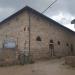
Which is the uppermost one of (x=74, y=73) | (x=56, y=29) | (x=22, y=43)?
(x=56, y=29)

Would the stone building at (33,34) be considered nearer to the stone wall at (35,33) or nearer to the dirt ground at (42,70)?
the stone wall at (35,33)

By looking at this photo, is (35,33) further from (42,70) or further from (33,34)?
(42,70)

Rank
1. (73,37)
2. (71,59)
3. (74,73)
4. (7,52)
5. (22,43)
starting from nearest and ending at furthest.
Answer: (74,73), (71,59), (7,52), (22,43), (73,37)

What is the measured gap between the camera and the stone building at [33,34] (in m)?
27.5

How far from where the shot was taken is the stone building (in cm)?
2755

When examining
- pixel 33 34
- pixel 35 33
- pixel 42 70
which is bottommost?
pixel 42 70

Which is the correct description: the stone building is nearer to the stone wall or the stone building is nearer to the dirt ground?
the stone wall

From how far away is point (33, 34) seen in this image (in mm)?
27844

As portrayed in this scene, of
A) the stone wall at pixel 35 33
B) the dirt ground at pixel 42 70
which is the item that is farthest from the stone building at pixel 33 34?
the dirt ground at pixel 42 70

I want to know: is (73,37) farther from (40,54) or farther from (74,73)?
(74,73)

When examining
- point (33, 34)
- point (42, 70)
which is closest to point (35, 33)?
point (33, 34)

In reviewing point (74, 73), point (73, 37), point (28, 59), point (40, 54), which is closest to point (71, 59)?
point (74, 73)

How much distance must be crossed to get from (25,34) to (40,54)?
301 cm

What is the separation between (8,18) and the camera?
1114 inches
